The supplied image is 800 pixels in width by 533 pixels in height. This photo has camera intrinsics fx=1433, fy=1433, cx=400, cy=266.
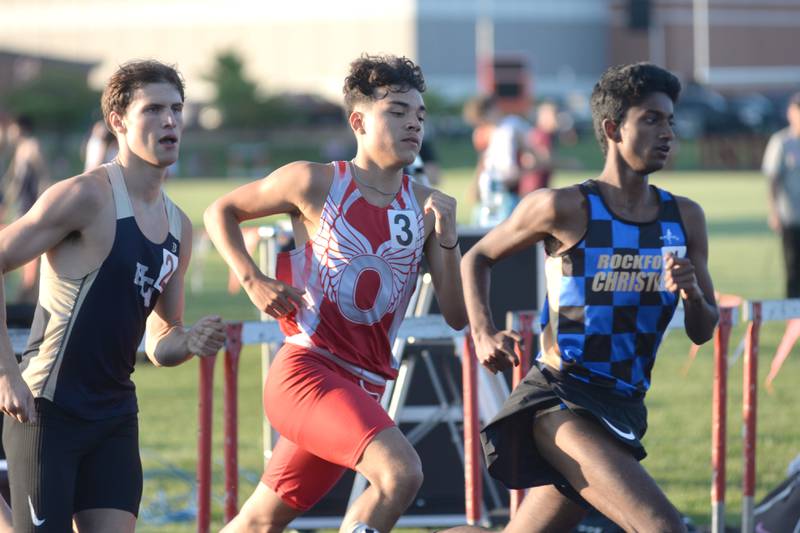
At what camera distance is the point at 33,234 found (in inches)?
177

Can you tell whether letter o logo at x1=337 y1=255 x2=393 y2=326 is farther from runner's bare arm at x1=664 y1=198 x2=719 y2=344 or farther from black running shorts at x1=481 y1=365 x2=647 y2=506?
runner's bare arm at x1=664 y1=198 x2=719 y2=344

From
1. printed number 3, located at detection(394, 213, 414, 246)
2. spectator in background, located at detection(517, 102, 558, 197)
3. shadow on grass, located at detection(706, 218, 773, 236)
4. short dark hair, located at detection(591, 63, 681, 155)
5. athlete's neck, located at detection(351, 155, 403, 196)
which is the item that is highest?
short dark hair, located at detection(591, 63, 681, 155)

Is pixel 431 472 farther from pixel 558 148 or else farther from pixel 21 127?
pixel 558 148


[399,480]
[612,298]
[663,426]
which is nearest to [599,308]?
[612,298]

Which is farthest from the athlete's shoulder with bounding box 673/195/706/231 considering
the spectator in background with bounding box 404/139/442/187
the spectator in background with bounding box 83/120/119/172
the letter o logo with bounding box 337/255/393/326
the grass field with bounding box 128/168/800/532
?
the spectator in background with bounding box 83/120/119/172

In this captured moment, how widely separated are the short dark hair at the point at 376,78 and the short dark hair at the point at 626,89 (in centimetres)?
64

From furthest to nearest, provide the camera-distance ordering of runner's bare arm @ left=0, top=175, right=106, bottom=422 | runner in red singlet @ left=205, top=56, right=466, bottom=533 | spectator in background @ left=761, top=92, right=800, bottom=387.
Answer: spectator in background @ left=761, top=92, right=800, bottom=387
runner in red singlet @ left=205, top=56, right=466, bottom=533
runner's bare arm @ left=0, top=175, right=106, bottom=422

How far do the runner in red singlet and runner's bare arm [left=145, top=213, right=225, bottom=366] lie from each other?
23cm

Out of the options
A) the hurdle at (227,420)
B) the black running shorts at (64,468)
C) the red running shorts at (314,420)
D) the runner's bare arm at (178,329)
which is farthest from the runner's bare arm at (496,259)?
the black running shorts at (64,468)

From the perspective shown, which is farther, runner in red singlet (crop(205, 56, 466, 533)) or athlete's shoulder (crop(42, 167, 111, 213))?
runner in red singlet (crop(205, 56, 466, 533))

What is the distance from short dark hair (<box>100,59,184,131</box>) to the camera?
15.8ft

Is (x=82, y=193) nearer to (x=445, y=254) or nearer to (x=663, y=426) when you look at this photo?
(x=445, y=254)

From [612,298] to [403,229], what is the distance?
0.78 metres

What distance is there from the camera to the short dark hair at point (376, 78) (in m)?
5.05
